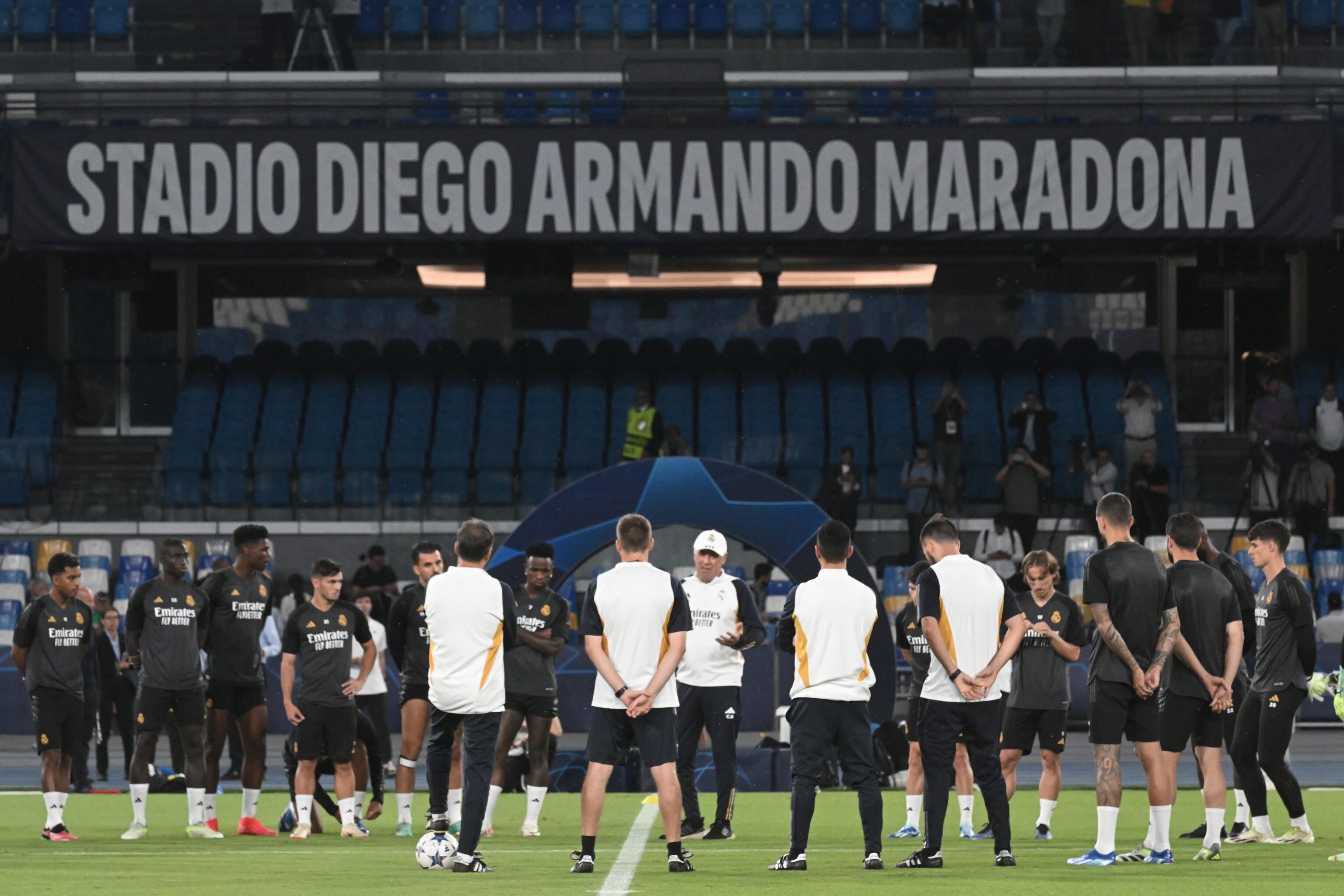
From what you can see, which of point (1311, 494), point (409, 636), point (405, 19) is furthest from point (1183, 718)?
point (405, 19)

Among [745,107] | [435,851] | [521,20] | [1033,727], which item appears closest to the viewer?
[435,851]

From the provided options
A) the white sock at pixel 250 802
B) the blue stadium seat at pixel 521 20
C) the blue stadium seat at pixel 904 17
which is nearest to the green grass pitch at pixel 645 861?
the white sock at pixel 250 802

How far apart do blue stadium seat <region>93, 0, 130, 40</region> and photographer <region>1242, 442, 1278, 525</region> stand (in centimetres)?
1859

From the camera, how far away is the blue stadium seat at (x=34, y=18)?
30156 millimetres

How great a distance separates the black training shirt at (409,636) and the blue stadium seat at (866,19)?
64.6 ft

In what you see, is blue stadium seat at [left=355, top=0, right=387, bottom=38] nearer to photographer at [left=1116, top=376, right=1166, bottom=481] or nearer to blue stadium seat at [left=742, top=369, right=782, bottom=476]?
blue stadium seat at [left=742, top=369, right=782, bottom=476]

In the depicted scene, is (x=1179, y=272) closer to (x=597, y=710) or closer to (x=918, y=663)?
(x=918, y=663)

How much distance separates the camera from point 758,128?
24750 millimetres

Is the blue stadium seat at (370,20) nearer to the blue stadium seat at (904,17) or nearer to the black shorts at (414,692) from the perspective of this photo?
the blue stadium seat at (904,17)

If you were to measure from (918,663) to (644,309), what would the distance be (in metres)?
19.2

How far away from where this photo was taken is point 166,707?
41.8 feet

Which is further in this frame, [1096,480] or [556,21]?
[556,21]

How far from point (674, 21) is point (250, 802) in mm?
20198

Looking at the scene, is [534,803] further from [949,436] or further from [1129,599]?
[949,436]
